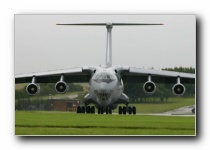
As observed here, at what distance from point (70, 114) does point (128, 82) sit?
141 cm

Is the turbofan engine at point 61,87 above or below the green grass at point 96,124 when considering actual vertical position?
above

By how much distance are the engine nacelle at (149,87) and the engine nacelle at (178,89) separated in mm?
352

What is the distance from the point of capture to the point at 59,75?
98312 mm

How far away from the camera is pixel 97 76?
99750mm

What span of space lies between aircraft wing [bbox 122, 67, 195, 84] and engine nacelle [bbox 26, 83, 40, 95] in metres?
1.59

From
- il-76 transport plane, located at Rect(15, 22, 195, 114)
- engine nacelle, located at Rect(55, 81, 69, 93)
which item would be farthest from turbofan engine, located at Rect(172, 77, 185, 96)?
engine nacelle, located at Rect(55, 81, 69, 93)

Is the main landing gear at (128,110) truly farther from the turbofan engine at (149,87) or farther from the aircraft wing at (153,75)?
the aircraft wing at (153,75)

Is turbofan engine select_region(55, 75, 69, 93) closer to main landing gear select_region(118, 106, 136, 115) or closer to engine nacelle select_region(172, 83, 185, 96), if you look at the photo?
main landing gear select_region(118, 106, 136, 115)

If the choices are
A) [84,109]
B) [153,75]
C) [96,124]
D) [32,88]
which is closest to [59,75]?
[32,88]

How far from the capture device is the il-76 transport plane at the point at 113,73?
97.9 metres

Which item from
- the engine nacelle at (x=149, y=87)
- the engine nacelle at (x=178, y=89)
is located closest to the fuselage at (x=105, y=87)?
the engine nacelle at (x=149, y=87)

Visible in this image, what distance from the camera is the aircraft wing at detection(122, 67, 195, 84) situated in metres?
98.1

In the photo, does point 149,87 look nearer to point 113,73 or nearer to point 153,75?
point 153,75
